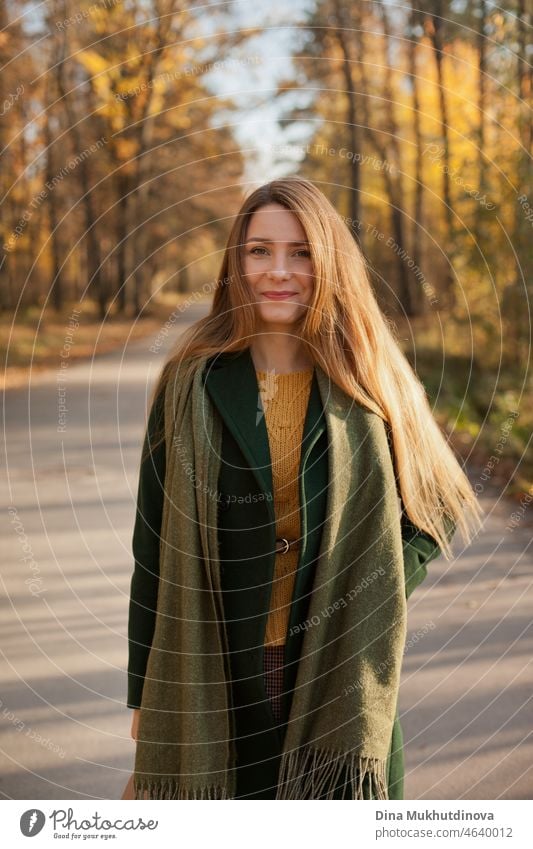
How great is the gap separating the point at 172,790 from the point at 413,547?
91cm

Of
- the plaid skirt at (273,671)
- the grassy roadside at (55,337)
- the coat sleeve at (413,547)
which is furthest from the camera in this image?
the grassy roadside at (55,337)

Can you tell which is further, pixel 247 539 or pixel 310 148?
pixel 310 148

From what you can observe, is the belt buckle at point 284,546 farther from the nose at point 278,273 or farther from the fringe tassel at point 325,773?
the nose at point 278,273

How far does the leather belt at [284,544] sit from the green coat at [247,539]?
32 millimetres

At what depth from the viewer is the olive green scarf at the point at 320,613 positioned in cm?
224

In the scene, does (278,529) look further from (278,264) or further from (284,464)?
(278,264)

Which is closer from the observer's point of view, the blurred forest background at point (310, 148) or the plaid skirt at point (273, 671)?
the plaid skirt at point (273, 671)

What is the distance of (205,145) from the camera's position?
26672 millimetres

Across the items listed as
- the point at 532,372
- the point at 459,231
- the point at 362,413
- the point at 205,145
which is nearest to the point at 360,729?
the point at 362,413

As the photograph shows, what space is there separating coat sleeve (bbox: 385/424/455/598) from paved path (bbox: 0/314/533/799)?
4.24ft

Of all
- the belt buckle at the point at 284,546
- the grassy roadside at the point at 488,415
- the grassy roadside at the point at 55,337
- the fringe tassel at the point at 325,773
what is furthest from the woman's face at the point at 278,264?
the grassy roadside at the point at 55,337

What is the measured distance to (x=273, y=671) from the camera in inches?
92.2

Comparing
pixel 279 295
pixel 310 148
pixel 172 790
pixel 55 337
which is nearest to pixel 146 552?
pixel 172 790
